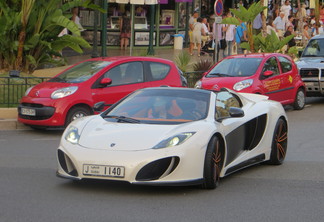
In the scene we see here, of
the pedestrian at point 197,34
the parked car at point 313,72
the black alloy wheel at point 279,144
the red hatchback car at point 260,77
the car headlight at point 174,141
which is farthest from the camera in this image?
the pedestrian at point 197,34

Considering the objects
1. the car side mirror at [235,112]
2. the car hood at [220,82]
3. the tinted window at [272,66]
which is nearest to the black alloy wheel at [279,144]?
the car side mirror at [235,112]

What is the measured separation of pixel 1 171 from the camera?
11.0 metres

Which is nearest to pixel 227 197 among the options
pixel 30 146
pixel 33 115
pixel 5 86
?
pixel 30 146

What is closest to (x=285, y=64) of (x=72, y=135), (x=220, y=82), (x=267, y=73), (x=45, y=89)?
(x=267, y=73)

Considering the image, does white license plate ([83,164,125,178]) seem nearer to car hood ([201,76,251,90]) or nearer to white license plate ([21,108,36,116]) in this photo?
white license plate ([21,108,36,116])

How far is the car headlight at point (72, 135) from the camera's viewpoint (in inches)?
376

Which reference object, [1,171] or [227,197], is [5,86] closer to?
[1,171]

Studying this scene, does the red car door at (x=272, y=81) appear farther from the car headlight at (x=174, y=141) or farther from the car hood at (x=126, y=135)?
→ the car headlight at (x=174, y=141)

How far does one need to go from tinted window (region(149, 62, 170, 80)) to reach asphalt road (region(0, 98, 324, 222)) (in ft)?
16.2

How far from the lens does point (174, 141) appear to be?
9.21m

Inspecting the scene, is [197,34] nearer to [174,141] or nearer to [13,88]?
[13,88]

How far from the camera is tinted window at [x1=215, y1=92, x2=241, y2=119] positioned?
10.4 meters

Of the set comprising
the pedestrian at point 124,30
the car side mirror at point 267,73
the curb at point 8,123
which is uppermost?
the pedestrian at point 124,30

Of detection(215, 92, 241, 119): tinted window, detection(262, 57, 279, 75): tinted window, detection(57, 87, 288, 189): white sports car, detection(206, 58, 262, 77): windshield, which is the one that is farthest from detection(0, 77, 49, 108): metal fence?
detection(215, 92, 241, 119): tinted window
